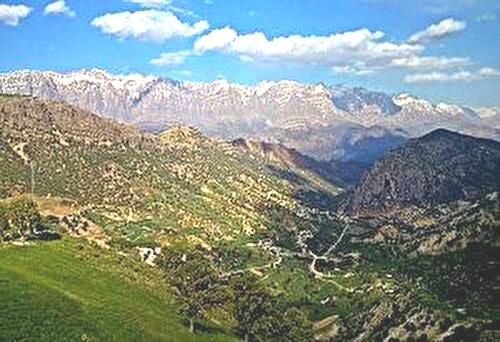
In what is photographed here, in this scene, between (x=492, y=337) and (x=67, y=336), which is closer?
(x=67, y=336)

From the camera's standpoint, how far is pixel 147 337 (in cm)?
18175

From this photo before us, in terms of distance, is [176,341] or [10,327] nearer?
[10,327]

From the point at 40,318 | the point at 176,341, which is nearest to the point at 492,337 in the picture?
the point at 176,341

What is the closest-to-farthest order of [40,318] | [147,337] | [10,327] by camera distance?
[10,327] → [40,318] → [147,337]

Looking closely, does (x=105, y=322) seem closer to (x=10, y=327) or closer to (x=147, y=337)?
(x=147, y=337)

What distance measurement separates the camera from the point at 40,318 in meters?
164

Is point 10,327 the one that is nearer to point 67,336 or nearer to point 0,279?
point 67,336

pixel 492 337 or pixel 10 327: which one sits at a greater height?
pixel 10 327

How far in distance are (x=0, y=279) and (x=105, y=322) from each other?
97.7 feet

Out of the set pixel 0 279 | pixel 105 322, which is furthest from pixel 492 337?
pixel 0 279

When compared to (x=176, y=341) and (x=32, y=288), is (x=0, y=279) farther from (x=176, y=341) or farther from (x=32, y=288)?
(x=176, y=341)

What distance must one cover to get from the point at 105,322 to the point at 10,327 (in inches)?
1491

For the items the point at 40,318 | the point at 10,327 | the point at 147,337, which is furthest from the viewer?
the point at 147,337

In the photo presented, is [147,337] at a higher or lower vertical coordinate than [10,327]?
lower
